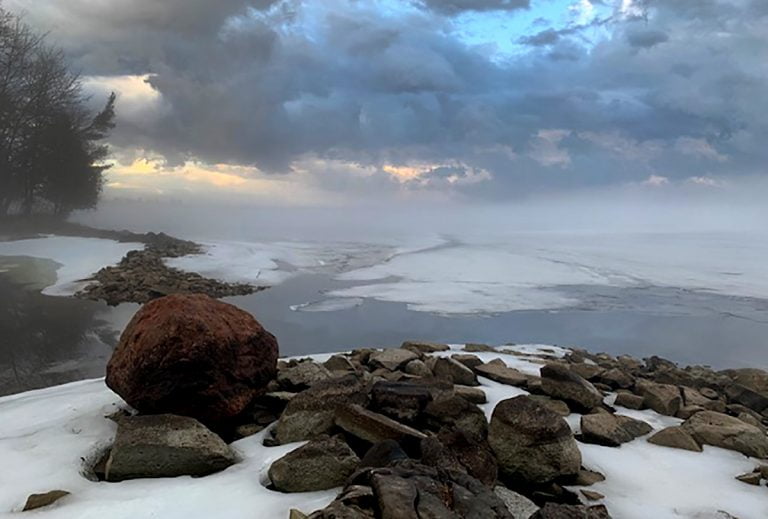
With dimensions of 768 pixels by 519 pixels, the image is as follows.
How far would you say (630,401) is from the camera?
21.1ft

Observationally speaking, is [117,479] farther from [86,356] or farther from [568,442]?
[86,356]

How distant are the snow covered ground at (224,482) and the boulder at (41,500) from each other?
0.07 metres

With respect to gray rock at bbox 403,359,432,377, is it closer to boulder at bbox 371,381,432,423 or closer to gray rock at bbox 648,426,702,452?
boulder at bbox 371,381,432,423

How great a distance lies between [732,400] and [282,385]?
237 inches

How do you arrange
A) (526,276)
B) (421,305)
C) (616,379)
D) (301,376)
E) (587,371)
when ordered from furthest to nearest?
(526,276) → (421,305) → (587,371) → (616,379) → (301,376)

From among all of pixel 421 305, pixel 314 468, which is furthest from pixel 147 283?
pixel 314 468

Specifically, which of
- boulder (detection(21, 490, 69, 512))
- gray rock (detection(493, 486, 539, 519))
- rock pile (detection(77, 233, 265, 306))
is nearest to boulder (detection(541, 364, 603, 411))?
gray rock (detection(493, 486, 539, 519))

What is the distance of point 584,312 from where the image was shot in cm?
1653

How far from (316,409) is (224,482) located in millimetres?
1088

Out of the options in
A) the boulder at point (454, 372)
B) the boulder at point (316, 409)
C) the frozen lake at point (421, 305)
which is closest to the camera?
the boulder at point (316, 409)

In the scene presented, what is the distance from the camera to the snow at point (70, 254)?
18078 mm

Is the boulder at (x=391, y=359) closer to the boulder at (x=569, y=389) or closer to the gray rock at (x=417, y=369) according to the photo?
the gray rock at (x=417, y=369)

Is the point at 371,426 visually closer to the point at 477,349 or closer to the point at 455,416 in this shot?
the point at 455,416

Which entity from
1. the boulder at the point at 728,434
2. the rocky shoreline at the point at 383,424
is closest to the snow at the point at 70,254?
the rocky shoreline at the point at 383,424
